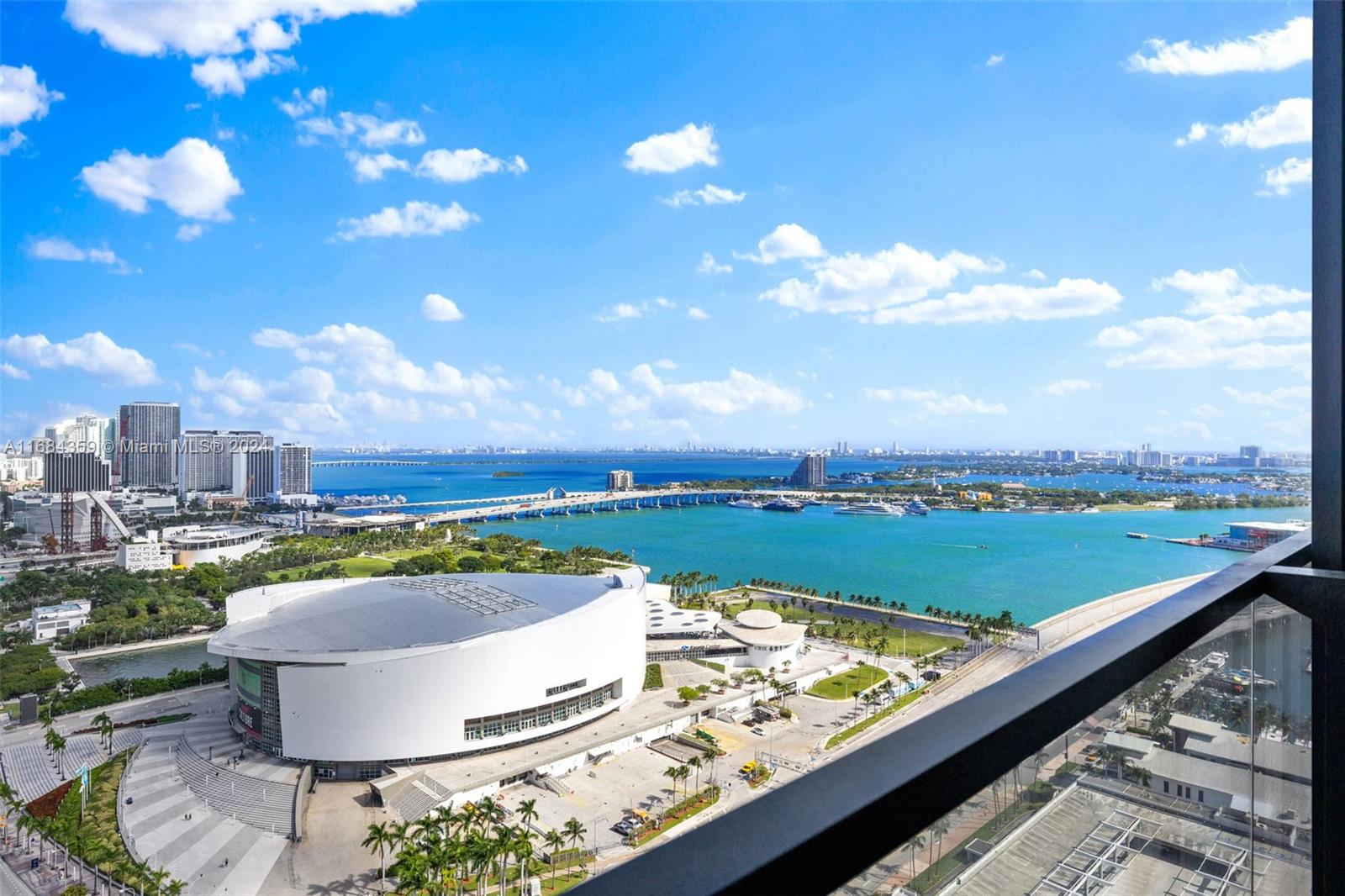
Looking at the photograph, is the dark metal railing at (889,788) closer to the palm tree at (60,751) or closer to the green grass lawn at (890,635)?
the palm tree at (60,751)

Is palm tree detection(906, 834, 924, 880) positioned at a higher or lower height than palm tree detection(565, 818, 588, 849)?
higher

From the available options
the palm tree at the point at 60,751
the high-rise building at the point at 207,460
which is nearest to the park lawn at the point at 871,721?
the palm tree at the point at 60,751

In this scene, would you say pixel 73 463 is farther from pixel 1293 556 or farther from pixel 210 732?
pixel 1293 556

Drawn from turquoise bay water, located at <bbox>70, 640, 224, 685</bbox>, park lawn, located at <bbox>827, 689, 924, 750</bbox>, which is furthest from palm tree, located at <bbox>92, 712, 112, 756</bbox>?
park lawn, located at <bbox>827, 689, 924, 750</bbox>

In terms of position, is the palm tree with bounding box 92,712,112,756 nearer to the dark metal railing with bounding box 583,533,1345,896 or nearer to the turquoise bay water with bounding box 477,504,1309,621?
the dark metal railing with bounding box 583,533,1345,896

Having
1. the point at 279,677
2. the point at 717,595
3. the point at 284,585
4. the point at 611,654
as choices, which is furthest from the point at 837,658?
the point at 284,585
